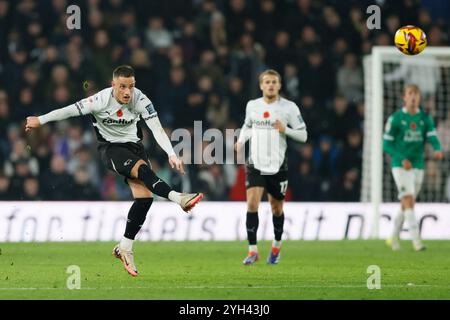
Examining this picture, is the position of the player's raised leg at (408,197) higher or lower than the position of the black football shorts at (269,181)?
lower

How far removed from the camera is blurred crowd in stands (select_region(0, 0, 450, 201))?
59.7 feet

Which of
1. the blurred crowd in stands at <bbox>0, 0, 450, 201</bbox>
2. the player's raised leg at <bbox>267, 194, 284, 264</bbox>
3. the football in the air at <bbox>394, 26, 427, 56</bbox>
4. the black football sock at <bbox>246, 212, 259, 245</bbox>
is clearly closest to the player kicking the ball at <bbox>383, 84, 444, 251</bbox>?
the football in the air at <bbox>394, 26, 427, 56</bbox>

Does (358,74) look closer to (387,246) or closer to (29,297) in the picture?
(387,246)

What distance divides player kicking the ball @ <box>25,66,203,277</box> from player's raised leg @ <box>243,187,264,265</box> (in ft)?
6.57

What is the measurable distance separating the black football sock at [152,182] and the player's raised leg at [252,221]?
2.28 metres

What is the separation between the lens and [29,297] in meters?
9.18

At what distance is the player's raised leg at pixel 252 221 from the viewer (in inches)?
494

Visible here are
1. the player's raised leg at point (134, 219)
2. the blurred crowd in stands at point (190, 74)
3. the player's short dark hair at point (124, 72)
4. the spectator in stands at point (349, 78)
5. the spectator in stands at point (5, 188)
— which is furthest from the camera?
the spectator in stands at point (349, 78)

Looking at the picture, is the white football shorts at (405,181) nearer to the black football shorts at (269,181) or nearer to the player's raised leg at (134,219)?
the black football shorts at (269,181)

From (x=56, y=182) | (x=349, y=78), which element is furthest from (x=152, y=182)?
(x=349, y=78)

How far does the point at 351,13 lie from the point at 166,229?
20.0ft

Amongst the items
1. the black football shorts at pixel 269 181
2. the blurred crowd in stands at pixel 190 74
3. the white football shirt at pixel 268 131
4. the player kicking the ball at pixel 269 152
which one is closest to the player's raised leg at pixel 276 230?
the player kicking the ball at pixel 269 152

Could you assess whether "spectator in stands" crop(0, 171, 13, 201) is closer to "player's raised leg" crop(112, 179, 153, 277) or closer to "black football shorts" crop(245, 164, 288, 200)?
"black football shorts" crop(245, 164, 288, 200)

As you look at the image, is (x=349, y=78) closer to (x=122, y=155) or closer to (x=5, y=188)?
(x=5, y=188)
